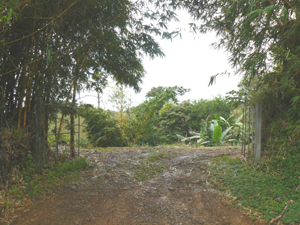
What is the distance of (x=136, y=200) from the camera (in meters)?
3.30

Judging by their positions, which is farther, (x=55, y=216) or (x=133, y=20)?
(x=133, y=20)

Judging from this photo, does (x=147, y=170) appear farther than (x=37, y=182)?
Yes

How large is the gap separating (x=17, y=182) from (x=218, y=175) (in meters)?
3.18

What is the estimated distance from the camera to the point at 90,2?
3.31 m

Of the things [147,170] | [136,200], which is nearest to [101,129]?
[147,170]

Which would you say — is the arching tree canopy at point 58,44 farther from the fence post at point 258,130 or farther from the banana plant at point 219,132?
the banana plant at point 219,132

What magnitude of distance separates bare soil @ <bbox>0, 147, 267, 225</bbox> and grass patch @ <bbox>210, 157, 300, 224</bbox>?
0.58 ft

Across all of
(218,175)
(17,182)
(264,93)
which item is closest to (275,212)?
(218,175)

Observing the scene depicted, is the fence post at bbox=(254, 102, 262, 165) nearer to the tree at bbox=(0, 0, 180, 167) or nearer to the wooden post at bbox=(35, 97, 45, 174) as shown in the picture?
the tree at bbox=(0, 0, 180, 167)

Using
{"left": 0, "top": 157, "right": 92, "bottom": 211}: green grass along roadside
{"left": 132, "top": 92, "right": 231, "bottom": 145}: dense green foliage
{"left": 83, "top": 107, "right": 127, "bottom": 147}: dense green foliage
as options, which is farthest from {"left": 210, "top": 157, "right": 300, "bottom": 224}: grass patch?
{"left": 132, "top": 92, "right": 231, "bottom": 145}: dense green foliage

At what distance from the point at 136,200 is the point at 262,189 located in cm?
184

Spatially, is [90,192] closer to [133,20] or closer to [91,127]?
[133,20]

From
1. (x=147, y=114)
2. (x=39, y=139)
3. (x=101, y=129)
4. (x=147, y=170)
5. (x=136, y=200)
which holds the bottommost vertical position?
(x=136, y=200)

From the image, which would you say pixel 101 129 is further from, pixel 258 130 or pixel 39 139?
pixel 258 130
